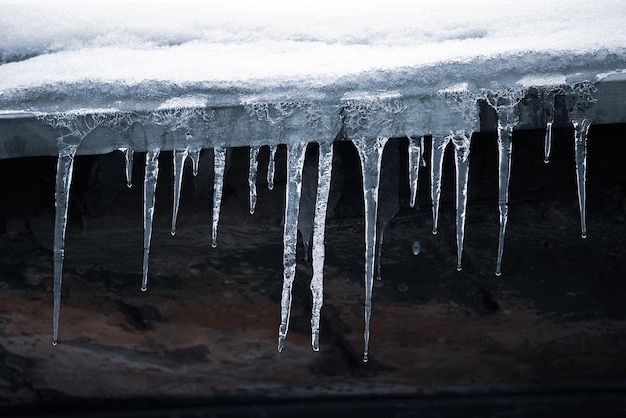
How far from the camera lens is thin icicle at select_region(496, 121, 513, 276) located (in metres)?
1.37

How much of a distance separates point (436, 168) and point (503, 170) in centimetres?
13

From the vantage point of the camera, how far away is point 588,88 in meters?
1.29

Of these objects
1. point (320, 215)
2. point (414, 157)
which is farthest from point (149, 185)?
point (414, 157)

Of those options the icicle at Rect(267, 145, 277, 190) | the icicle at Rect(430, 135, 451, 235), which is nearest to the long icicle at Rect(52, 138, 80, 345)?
the icicle at Rect(267, 145, 277, 190)

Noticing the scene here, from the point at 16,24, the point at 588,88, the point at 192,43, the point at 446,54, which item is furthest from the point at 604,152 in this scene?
the point at 16,24

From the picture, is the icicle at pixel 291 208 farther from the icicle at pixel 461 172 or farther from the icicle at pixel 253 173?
the icicle at pixel 461 172

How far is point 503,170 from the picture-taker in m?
1.45

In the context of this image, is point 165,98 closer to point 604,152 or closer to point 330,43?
point 330,43

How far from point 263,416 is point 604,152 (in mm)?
1054

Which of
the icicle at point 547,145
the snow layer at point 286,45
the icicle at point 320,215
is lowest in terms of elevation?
the icicle at point 320,215

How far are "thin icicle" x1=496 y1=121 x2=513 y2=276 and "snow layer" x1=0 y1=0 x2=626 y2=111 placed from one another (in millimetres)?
109

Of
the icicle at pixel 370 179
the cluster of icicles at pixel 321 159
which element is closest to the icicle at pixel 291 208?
the cluster of icicles at pixel 321 159

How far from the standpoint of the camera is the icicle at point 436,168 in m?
1.39

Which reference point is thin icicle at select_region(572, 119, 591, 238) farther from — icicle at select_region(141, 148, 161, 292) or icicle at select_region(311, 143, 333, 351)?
icicle at select_region(141, 148, 161, 292)
